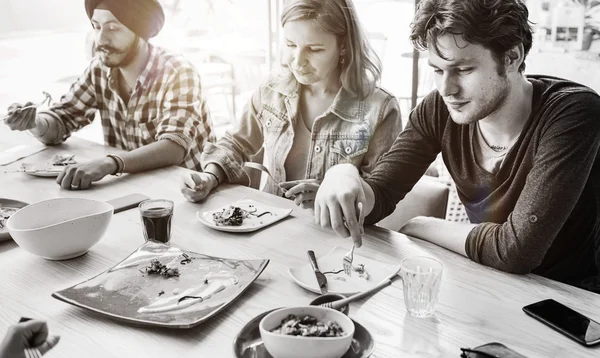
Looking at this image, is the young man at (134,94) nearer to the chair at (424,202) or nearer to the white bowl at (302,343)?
the chair at (424,202)

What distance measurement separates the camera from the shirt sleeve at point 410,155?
158cm

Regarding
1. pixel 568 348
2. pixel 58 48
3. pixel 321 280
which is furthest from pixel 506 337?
pixel 58 48

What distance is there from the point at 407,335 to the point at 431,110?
2.74 ft

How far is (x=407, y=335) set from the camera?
0.96 meters

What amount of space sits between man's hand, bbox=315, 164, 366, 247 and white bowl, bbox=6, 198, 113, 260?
0.53 m

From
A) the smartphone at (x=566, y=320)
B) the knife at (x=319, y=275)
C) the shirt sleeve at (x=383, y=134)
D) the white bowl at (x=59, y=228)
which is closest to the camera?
the smartphone at (x=566, y=320)

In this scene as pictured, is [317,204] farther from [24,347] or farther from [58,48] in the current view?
[58,48]

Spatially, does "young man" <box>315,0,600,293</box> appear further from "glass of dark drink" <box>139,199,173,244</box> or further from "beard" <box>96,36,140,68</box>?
"beard" <box>96,36,140,68</box>

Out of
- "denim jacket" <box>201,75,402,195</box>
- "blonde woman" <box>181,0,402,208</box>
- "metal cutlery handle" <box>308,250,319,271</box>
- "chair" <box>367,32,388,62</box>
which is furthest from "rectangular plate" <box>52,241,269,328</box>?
"chair" <box>367,32,388,62</box>

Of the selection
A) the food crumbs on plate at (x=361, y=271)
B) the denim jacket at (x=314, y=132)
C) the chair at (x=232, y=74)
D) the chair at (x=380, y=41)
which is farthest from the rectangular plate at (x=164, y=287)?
the chair at (x=232, y=74)

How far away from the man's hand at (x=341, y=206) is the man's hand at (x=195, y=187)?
48cm

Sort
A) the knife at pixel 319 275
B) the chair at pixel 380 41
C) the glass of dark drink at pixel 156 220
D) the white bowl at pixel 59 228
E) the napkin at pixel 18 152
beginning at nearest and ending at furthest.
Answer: the knife at pixel 319 275 → the white bowl at pixel 59 228 → the glass of dark drink at pixel 156 220 → the napkin at pixel 18 152 → the chair at pixel 380 41

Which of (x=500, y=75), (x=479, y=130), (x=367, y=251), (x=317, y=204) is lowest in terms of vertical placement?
(x=367, y=251)

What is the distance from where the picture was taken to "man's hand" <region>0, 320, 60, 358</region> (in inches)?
29.5
